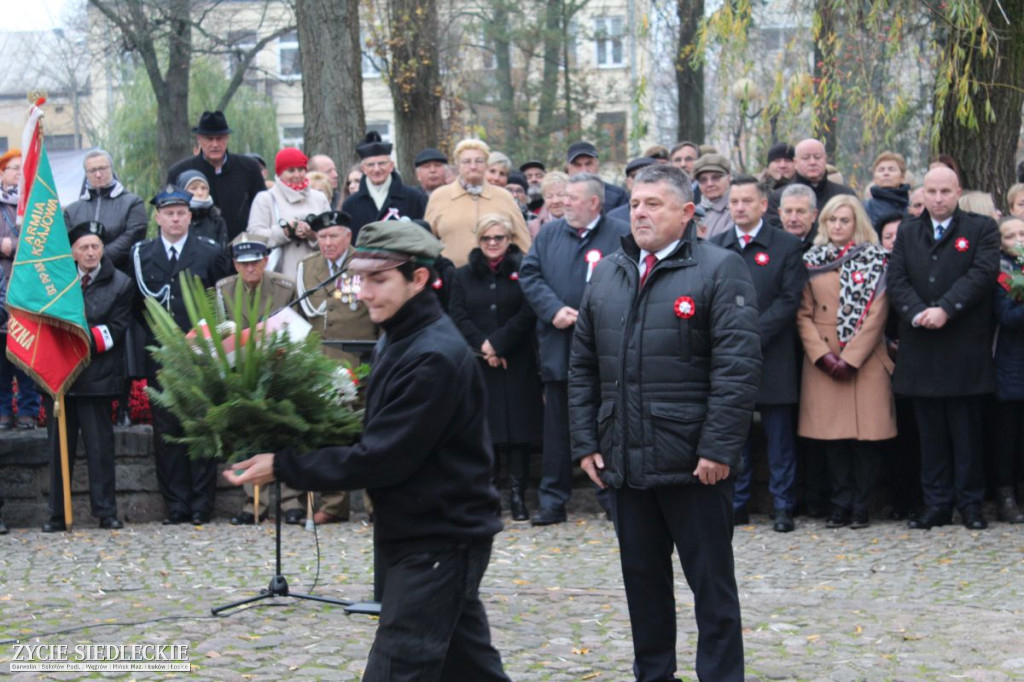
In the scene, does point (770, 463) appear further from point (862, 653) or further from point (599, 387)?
point (599, 387)

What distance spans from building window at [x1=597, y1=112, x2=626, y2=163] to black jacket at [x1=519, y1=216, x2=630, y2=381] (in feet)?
94.4

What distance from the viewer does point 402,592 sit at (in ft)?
16.0

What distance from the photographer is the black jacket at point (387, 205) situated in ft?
40.3

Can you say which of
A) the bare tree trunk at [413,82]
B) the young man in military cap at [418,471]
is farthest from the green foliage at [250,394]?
the bare tree trunk at [413,82]

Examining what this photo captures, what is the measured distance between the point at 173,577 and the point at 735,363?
476 centimetres

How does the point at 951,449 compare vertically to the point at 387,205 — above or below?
below

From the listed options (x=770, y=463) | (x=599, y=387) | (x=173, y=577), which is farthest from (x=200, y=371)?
(x=770, y=463)

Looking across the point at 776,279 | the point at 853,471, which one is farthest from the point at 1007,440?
the point at 776,279

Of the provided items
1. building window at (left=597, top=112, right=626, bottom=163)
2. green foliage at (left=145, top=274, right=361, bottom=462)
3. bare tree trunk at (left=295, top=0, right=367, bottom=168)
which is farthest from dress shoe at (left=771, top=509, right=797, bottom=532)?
building window at (left=597, top=112, right=626, bottom=163)

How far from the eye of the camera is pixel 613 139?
40.7 meters

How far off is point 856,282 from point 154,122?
3281 centimetres

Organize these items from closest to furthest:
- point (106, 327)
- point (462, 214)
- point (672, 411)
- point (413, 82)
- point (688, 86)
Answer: point (672, 411) → point (106, 327) → point (462, 214) → point (413, 82) → point (688, 86)

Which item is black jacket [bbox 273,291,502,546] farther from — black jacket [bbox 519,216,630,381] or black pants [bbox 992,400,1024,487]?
black pants [bbox 992,400,1024,487]

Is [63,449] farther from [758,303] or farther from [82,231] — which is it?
[758,303]
